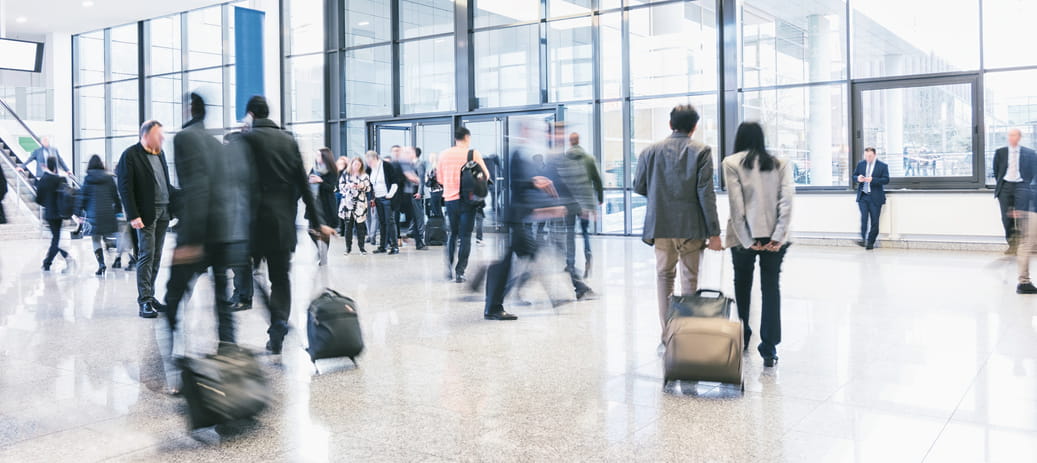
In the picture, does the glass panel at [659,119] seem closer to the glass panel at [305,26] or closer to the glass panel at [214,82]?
the glass panel at [305,26]

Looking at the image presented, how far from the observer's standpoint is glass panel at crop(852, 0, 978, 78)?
13.5 metres

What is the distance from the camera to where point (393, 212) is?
13.4 meters

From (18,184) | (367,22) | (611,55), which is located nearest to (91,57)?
(18,184)

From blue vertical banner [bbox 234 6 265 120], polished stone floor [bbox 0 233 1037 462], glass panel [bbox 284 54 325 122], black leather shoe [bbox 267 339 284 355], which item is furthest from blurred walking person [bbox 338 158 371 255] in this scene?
glass panel [bbox 284 54 325 122]

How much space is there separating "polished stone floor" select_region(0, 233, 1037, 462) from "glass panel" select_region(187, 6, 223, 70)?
52.4 feet

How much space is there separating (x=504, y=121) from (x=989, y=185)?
9.35 metres

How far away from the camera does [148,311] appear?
742 cm

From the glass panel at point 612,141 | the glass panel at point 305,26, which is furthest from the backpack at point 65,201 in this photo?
the glass panel at point 305,26

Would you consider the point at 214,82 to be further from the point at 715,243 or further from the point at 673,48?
the point at 715,243

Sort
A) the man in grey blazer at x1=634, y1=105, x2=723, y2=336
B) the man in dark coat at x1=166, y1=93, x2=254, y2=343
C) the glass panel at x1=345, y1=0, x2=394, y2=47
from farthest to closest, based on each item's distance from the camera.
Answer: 1. the glass panel at x1=345, y1=0, x2=394, y2=47
2. the man in grey blazer at x1=634, y1=105, x2=723, y2=336
3. the man in dark coat at x1=166, y1=93, x2=254, y2=343

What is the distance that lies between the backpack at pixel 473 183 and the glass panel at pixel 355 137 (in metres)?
11.3

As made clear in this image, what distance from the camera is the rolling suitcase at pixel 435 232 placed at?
14.8 m

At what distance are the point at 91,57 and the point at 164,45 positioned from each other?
4239 mm

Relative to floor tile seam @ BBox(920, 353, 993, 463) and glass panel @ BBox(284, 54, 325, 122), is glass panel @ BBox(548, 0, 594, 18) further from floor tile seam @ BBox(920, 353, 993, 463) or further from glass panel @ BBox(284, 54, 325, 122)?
floor tile seam @ BBox(920, 353, 993, 463)
